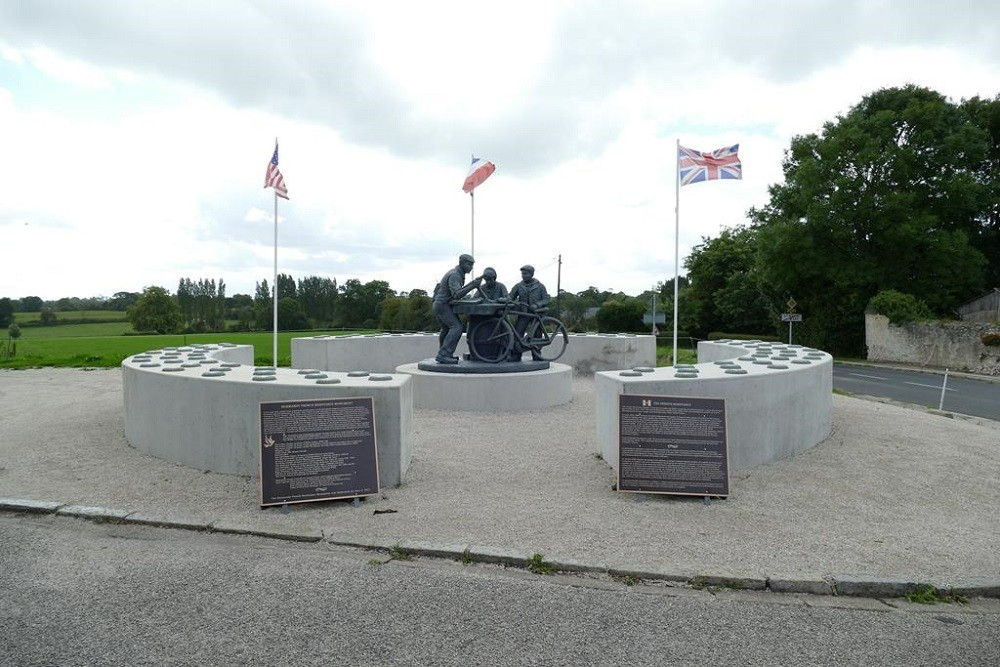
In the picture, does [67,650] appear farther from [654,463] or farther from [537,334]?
[537,334]

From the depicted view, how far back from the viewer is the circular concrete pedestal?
1235cm

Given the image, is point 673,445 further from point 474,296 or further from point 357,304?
point 357,304

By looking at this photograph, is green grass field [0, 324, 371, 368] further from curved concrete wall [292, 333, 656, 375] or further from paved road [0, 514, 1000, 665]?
paved road [0, 514, 1000, 665]

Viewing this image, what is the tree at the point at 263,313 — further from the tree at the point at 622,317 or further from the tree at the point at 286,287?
the tree at the point at 622,317

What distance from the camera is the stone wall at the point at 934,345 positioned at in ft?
86.1

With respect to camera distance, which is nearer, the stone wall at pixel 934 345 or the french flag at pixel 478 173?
the french flag at pixel 478 173

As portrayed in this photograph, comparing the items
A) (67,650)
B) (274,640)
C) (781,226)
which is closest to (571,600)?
(274,640)

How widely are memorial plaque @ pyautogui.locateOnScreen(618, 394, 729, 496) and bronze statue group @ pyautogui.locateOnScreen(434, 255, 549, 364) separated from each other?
7.66m

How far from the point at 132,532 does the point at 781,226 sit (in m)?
34.9

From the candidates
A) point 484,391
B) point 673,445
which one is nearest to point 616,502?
point 673,445

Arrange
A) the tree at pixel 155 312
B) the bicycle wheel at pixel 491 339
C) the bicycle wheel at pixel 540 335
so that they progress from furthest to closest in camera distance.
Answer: the tree at pixel 155 312
the bicycle wheel at pixel 540 335
the bicycle wheel at pixel 491 339

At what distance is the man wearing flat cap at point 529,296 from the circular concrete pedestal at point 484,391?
7.61ft

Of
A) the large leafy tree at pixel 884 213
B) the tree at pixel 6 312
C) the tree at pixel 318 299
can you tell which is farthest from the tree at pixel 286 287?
the large leafy tree at pixel 884 213

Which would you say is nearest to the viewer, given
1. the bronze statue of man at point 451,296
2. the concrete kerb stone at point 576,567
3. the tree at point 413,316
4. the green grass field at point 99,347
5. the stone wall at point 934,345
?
the concrete kerb stone at point 576,567
